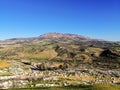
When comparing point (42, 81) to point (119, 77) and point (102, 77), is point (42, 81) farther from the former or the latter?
point (119, 77)

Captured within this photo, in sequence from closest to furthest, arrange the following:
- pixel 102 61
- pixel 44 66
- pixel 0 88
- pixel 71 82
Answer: pixel 0 88
pixel 71 82
pixel 44 66
pixel 102 61

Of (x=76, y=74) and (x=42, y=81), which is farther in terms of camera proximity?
(x=76, y=74)

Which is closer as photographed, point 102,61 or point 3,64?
point 3,64

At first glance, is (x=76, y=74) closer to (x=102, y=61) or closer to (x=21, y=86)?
(x=21, y=86)

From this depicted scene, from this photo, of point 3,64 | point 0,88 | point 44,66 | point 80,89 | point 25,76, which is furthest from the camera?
point 44,66

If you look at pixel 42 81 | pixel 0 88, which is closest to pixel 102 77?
pixel 42 81

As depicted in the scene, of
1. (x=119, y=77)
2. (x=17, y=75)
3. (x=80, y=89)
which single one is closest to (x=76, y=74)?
(x=119, y=77)

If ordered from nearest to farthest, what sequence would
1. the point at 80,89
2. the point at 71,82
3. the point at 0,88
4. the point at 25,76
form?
the point at 80,89
the point at 0,88
the point at 71,82
the point at 25,76

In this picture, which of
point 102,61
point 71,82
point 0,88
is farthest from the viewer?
point 102,61
